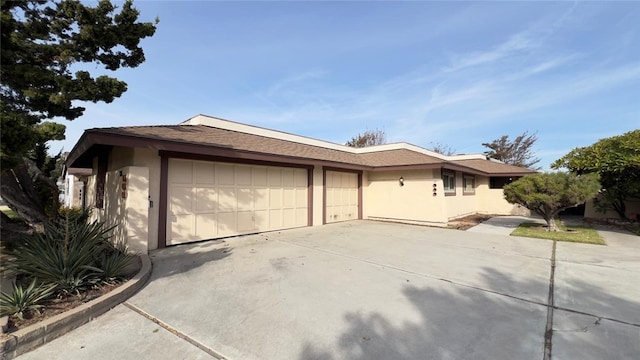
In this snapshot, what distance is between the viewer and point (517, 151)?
35.1 metres

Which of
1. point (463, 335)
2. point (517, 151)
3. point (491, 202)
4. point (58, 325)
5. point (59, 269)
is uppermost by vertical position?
point (517, 151)

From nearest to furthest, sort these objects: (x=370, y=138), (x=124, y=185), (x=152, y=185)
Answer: (x=124, y=185), (x=152, y=185), (x=370, y=138)

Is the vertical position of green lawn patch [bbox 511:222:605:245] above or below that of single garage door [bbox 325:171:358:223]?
below

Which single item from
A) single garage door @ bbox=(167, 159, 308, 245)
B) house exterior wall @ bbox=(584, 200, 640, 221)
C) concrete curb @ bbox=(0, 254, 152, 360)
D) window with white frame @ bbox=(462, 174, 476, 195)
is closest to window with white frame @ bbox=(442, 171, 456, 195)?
window with white frame @ bbox=(462, 174, 476, 195)

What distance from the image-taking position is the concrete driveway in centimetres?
271

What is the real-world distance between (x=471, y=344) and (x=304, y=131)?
87.8ft

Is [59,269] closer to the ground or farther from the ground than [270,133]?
closer to the ground

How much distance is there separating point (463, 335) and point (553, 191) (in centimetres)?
911

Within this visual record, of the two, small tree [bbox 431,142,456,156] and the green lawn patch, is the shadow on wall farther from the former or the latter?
small tree [bbox 431,142,456,156]

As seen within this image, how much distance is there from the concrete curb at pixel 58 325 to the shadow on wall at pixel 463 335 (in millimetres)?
2586

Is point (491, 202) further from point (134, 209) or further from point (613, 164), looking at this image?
point (134, 209)

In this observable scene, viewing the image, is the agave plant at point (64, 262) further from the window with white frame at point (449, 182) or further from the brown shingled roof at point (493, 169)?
the brown shingled roof at point (493, 169)

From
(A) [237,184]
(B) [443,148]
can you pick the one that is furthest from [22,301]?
(B) [443,148]

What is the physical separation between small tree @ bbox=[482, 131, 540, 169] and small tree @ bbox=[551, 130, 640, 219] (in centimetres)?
2434
